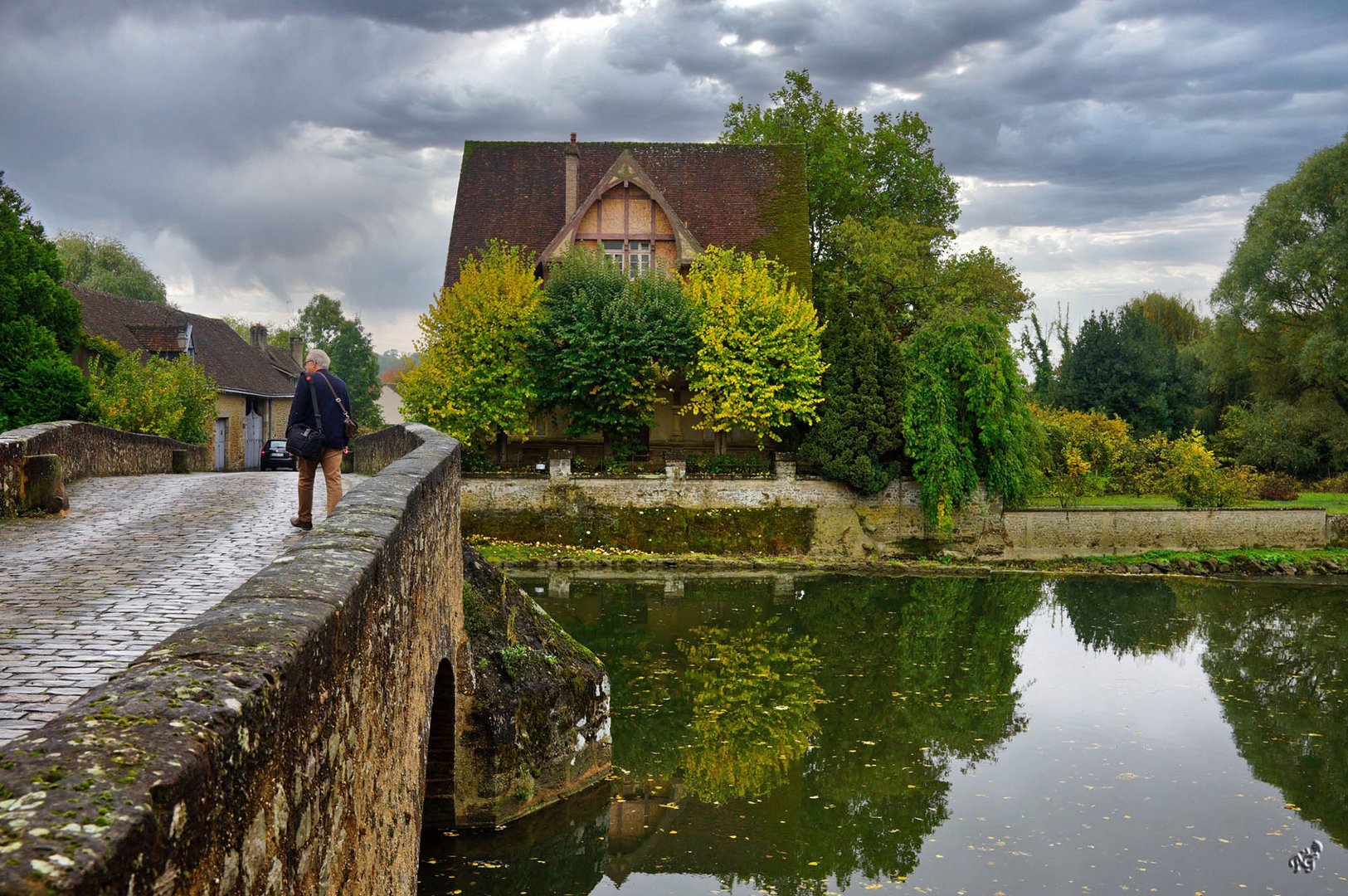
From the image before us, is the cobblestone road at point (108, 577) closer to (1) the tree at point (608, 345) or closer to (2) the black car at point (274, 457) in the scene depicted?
(1) the tree at point (608, 345)

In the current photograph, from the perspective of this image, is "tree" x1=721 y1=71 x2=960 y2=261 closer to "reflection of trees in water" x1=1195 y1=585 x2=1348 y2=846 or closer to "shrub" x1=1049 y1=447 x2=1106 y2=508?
"shrub" x1=1049 y1=447 x2=1106 y2=508

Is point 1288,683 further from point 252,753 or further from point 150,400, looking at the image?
point 150,400

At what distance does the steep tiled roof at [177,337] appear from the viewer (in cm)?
4003

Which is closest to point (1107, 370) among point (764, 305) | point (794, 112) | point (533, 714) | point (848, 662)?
point (794, 112)

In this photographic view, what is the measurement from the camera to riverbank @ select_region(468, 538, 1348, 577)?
102 ft

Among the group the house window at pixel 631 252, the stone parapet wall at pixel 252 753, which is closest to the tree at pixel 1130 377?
the house window at pixel 631 252

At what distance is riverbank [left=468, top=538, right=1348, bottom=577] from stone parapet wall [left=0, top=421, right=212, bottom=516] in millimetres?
9781

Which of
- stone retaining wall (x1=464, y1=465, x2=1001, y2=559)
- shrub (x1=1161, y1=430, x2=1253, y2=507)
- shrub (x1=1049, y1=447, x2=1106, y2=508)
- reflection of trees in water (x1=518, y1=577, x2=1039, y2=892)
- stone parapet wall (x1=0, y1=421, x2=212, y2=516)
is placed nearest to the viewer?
stone parapet wall (x1=0, y1=421, x2=212, y2=516)

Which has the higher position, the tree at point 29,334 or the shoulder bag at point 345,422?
the tree at point 29,334

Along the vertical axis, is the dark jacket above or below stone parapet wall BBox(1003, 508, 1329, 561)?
above

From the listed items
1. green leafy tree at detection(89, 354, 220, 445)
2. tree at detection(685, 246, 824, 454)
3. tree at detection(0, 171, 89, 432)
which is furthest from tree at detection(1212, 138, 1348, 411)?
tree at detection(0, 171, 89, 432)

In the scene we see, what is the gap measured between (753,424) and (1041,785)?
64.9ft

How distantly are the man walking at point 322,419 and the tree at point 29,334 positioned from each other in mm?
12906

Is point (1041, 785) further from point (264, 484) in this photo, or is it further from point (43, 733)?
point (43, 733)
